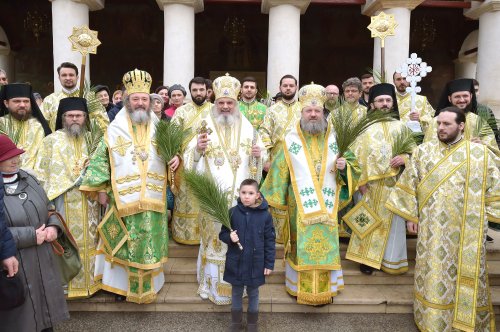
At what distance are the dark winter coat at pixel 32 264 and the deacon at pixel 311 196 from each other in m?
2.29

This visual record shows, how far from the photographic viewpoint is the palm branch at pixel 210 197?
410 centimetres

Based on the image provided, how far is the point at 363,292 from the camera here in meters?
5.06

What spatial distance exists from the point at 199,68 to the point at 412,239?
11247 mm

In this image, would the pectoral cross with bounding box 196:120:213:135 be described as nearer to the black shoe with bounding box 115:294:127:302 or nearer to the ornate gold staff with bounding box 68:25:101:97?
the ornate gold staff with bounding box 68:25:101:97

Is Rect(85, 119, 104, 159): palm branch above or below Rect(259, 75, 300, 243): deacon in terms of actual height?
below

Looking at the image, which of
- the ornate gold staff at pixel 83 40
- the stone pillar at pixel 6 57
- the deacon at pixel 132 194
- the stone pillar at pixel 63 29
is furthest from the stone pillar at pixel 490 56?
the stone pillar at pixel 6 57

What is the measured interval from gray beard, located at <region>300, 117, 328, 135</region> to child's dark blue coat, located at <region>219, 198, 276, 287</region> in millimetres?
1044

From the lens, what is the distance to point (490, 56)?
35.0ft

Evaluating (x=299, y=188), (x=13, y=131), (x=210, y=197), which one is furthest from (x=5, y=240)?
(x=299, y=188)

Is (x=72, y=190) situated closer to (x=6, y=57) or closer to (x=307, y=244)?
(x=307, y=244)

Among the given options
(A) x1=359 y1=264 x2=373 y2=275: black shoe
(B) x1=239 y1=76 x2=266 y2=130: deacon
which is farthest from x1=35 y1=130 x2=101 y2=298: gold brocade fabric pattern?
(A) x1=359 y1=264 x2=373 y2=275: black shoe

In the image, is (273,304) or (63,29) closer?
(273,304)

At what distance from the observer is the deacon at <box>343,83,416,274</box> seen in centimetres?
521

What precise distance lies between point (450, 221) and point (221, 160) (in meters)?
2.40
